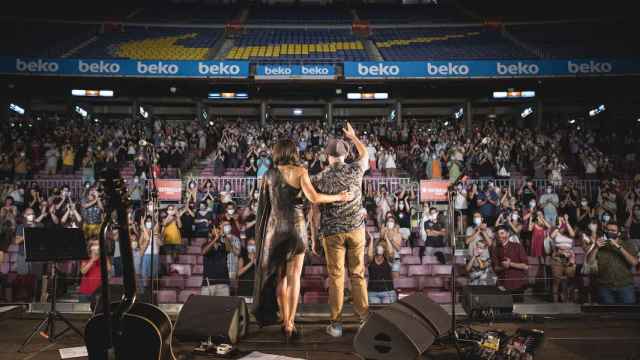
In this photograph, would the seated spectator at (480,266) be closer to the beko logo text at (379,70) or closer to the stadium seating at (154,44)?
the beko logo text at (379,70)

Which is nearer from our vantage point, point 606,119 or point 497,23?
point 606,119

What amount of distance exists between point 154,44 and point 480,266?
20.3 m

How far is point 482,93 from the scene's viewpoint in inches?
789

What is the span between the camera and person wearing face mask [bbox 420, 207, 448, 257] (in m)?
7.92

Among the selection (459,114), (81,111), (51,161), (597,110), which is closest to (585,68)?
(459,114)

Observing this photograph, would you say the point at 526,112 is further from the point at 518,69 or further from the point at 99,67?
the point at 99,67

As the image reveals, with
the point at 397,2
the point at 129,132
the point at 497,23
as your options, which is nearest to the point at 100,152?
the point at 129,132

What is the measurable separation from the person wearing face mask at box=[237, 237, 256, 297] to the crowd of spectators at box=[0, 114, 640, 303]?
1.3 inches

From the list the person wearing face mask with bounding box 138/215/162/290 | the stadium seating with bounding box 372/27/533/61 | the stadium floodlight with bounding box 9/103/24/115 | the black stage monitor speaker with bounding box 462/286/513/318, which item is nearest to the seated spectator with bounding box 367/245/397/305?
the black stage monitor speaker with bounding box 462/286/513/318

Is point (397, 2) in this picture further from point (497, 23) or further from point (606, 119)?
point (606, 119)

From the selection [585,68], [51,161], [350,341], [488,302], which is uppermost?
[585,68]

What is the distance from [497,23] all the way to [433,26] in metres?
3.69

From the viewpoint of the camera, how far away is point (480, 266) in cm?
647

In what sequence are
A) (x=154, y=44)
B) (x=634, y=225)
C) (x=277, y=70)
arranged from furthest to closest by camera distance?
(x=154, y=44) < (x=277, y=70) < (x=634, y=225)
